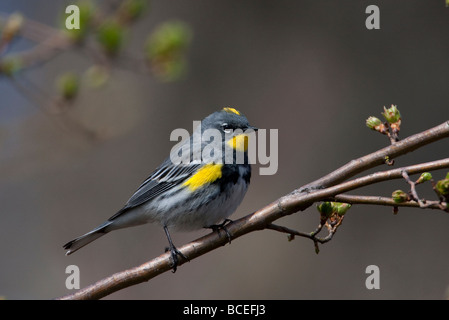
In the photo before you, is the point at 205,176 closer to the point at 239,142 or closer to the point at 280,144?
the point at 239,142

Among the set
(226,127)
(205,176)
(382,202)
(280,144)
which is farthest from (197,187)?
(280,144)

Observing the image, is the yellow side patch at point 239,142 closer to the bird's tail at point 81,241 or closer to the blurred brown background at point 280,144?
the bird's tail at point 81,241

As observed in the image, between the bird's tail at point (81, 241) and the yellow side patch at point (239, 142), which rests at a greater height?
the yellow side patch at point (239, 142)

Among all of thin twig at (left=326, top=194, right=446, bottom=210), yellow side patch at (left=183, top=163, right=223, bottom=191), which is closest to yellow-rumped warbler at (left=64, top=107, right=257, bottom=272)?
yellow side patch at (left=183, top=163, right=223, bottom=191)

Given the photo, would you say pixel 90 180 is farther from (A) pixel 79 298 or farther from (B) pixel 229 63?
(A) pixel 79 298

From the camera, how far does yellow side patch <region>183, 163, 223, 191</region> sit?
13.2 feet

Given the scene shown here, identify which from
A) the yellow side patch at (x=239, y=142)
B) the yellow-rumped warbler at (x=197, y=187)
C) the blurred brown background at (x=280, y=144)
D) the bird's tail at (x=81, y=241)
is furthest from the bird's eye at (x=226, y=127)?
the blurred brown background at (x=280, y=144)

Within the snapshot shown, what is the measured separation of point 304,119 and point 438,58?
1.74 metres

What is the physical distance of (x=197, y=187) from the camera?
13.3 ft

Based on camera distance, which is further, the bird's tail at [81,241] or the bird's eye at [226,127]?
the bird's eye at [226,127]

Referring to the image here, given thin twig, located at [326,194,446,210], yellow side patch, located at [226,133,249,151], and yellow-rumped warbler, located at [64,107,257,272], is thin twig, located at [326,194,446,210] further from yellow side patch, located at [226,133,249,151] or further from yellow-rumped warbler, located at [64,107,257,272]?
yellow side patch, located at [226,133,249,151]

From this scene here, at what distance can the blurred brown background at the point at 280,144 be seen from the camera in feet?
20.5

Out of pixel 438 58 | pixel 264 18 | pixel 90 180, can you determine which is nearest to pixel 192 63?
pixel 264 18

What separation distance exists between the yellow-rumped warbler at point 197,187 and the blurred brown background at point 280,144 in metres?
1.69
